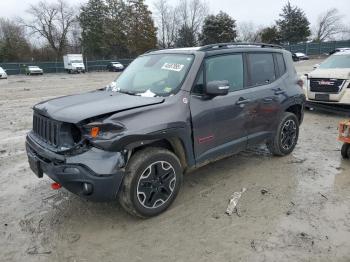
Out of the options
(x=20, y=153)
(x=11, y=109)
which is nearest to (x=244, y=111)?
(x=20, y=153)

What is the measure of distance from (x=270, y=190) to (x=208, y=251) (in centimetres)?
169

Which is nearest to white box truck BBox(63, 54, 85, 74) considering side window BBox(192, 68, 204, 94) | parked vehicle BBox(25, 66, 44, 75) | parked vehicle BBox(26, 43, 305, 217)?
parked vehicle BBox(25, 66, 44, 75)

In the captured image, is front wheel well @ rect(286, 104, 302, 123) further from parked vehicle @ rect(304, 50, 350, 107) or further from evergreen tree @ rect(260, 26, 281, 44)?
evergreen tree @ rect(260, 26, 281, 44)

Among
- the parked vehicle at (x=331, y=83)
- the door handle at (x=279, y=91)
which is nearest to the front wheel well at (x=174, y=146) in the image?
the door handle at (x=279, y=91)

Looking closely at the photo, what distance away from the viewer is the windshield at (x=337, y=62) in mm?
10069

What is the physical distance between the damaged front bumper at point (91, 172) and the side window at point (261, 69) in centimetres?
259

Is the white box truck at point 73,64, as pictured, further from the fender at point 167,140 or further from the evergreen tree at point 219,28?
the fender at point 167,140

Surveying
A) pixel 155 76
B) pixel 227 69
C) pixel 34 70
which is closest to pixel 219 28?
pixel 34 70

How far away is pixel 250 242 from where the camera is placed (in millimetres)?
3551

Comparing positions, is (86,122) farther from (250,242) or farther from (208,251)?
(250,242)

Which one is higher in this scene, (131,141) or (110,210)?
(131,141)

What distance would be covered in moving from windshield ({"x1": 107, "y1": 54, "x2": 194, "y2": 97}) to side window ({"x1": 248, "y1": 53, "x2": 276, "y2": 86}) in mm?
1153

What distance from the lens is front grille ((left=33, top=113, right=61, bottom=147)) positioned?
3777mm

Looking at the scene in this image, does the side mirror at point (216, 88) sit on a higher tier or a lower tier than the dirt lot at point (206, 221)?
higher
